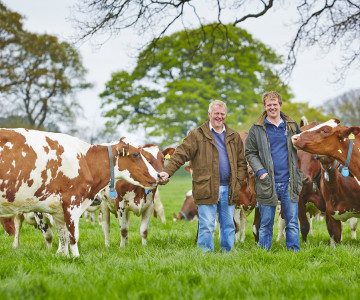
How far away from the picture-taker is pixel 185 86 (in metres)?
33.3

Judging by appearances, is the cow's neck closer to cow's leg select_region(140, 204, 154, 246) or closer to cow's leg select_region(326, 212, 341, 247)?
cow's leg select_region(140, 204, 154, 246)

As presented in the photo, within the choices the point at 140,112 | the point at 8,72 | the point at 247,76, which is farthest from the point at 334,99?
the point at 8,72

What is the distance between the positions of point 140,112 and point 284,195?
32.6m

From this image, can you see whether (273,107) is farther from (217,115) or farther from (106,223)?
(106,223)

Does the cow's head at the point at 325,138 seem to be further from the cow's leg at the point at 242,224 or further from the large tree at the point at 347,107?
the large tree at the point at 347,107

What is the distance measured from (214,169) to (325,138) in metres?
1.54

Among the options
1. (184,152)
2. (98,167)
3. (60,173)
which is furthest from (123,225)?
(184,152)

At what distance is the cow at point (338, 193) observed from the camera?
615cm

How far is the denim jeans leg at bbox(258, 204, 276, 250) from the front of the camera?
5.46 m

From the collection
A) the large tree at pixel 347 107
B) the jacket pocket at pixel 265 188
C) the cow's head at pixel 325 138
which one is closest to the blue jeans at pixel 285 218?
the jacket pocket at pixel 265 188

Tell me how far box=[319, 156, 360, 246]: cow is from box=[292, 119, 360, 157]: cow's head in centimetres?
49

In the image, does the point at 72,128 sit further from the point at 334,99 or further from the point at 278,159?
the point at 334,99

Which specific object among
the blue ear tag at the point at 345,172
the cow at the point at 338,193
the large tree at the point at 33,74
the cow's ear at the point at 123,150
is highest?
the large tree at the point at 33,74

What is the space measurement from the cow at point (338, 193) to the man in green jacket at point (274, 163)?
0.89 meters
